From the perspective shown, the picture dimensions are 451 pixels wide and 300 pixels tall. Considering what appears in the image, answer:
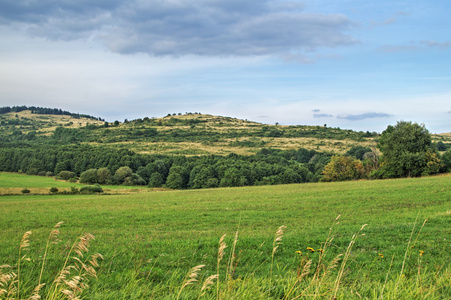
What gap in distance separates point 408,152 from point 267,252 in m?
58.1

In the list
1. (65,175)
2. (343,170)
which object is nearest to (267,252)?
(343,170)

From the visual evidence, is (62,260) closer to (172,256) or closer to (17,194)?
(172,256)

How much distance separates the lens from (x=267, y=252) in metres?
12.8

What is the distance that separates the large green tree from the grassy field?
30582 millimetres

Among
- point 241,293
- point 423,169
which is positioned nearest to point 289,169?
point 423,169

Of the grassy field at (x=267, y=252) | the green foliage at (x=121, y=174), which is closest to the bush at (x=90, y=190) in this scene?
the green foliage at (x=121, y=174)

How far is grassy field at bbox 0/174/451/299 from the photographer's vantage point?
5.94 meters

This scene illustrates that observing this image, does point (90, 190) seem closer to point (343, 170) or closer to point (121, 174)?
point (121, 174)

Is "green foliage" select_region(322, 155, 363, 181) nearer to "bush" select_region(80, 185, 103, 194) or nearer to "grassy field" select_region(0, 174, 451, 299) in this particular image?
"grassy field" select_region(0, 174, 451, 299)

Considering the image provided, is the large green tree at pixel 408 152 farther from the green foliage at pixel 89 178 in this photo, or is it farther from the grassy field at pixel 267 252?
the green foliage at pixel 89 178

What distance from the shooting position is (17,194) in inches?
2522

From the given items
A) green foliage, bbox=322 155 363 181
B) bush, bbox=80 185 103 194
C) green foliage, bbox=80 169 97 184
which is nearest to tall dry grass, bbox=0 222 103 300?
bush, bbox=80 185 103 194

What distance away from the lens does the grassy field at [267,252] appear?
5.94 m

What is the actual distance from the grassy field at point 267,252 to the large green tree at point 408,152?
30.6 meters
